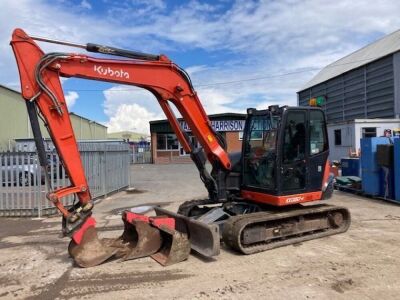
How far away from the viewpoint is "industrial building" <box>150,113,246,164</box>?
38531 millimetres

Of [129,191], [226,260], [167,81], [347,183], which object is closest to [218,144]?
[167,81]

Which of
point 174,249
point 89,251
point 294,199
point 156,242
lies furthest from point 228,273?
point 294,199

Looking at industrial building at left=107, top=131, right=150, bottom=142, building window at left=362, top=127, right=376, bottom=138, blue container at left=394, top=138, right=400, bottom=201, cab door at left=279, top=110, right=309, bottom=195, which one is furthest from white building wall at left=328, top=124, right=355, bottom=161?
industrial building at left=107, top=131, right=150, bottom=142

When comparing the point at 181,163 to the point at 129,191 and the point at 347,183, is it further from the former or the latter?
the point at 347,183

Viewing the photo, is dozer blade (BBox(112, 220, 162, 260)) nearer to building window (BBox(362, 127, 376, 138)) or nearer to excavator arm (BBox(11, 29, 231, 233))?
excavator arm (BBox(11, 29, 231, 233))

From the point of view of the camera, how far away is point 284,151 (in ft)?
25.6

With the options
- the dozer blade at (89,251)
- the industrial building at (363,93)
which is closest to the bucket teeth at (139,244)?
the dozer blade at (89,251)

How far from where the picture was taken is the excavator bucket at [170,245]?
22.3ft

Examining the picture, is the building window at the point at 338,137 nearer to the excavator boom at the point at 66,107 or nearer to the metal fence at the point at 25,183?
the metal fence at the point at 25,183

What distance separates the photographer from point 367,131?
20.4 meters

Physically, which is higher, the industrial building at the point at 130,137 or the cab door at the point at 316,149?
the industrial building at the point at 130,137

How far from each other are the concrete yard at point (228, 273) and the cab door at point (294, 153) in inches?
42.9

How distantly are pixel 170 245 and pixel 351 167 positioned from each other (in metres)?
11.1

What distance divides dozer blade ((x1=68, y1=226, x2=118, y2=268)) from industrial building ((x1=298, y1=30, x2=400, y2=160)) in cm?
1609
